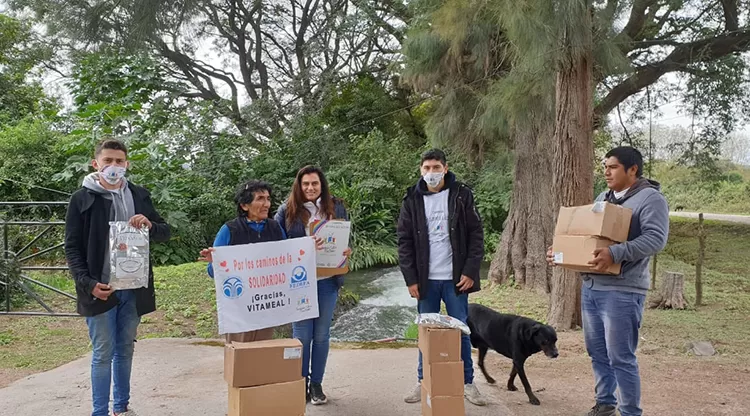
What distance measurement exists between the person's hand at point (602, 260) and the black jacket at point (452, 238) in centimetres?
76

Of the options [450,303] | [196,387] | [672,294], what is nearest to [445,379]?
[450,303]

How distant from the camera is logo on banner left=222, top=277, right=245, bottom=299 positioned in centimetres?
306

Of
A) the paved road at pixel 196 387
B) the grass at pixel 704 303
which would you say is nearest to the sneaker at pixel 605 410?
the paved road at pixel 196 387

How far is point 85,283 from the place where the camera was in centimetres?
292

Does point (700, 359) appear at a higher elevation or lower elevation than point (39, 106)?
lower

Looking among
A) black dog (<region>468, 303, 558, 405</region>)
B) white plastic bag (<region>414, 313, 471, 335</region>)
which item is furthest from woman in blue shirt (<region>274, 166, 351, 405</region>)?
black dog (<region>468, 303, 558, 405</region>)

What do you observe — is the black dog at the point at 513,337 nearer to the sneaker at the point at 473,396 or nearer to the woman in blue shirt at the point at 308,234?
the sneaker at the point at 473,396

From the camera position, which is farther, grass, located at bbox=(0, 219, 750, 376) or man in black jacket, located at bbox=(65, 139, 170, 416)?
grass, located at bbox=(0, 219, 750, 376)

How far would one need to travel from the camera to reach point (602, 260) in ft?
9.57

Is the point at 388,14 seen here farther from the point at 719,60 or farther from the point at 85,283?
the point at 85,283

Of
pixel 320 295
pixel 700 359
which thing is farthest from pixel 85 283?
pixel 700 359

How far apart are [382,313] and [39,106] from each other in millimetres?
11986

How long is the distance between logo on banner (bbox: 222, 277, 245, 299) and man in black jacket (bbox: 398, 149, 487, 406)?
105 centimetres

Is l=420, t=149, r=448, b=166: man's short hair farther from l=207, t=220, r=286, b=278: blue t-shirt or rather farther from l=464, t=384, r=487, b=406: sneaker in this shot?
l=464, t=384, r=487, b=406: sneaker
